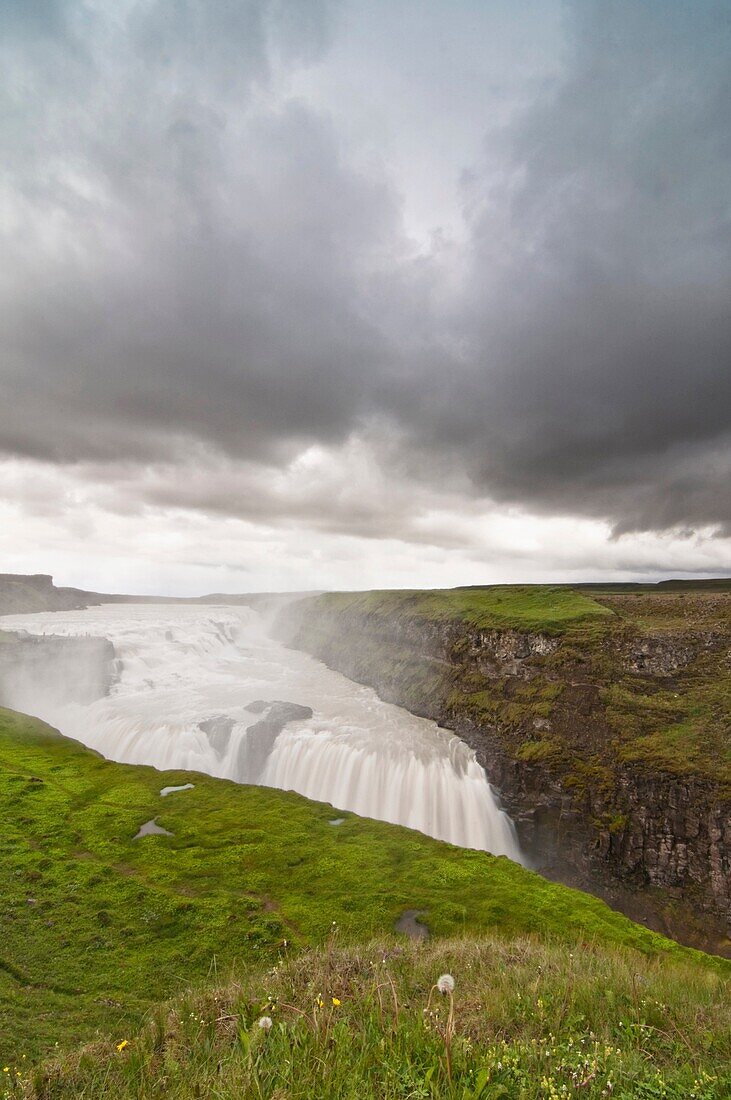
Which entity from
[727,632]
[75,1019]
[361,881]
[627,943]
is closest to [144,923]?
[75,1019]

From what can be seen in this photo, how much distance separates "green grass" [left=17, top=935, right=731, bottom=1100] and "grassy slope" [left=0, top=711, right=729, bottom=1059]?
623 cm

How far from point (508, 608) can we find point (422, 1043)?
5019 cm

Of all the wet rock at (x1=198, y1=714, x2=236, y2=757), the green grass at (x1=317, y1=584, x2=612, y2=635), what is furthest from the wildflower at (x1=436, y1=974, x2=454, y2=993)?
the green grass at (x1=317, y1=584, x2=612, y2=635)

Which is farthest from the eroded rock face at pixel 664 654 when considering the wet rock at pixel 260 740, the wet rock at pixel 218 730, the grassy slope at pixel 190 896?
the wet rock at pixel 218 730

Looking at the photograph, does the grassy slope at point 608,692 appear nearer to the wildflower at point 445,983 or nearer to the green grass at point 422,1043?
the green grass at point 422,1043

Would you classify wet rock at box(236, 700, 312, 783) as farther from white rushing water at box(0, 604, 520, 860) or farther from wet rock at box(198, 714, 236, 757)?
wet rock at box(198, 714, 236, 757)

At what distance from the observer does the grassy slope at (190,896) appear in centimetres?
1248

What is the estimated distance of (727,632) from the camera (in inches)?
1396

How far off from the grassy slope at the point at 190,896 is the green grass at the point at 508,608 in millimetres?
26696

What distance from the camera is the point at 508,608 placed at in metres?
52.7

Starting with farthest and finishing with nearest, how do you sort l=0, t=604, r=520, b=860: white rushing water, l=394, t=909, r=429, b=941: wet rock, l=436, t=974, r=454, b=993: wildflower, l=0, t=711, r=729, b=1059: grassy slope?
l=0, t=604, r=520, b=860: white rushing water, l=394, t=909, r=429, b=941: wet rock, l=0, t=711, r=729, b=1059: grassy slope, l=436, t=974, r=454, b=993: wildflower

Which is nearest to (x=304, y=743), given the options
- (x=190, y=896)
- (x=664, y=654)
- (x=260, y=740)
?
(x=260, y=740)

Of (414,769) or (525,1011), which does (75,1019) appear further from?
(414,769)

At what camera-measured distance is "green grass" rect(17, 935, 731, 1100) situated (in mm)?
4340
